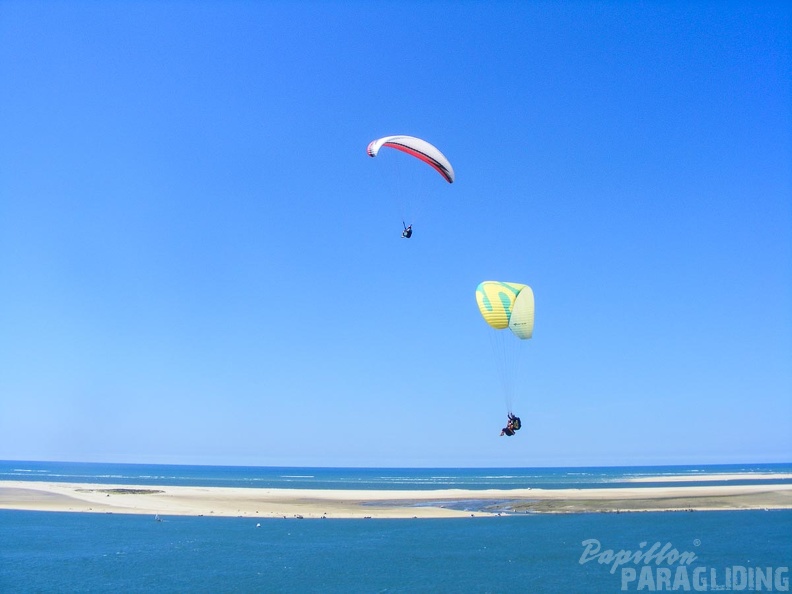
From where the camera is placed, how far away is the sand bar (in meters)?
40.5

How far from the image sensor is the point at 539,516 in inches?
1503

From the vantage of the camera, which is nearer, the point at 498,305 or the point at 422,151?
the point at 498,305

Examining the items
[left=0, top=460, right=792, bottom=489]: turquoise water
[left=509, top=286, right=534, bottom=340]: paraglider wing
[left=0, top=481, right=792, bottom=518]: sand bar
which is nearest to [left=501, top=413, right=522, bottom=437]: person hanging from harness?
[left=509, top=286, right=534, bottom=340]: paraglider wing

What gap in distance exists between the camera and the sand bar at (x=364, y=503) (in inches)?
1596

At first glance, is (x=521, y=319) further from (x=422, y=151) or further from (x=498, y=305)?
(x=422, y=151)

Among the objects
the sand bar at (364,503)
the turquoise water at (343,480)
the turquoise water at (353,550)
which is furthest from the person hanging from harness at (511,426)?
the turquoise water at (343,480)

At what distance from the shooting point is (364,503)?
47906 millimetres

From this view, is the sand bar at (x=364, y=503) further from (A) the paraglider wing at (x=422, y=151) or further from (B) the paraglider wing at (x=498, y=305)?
(A) the paraglider wing at (x=422, y=151)

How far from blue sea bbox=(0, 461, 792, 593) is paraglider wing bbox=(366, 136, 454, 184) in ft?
48.2

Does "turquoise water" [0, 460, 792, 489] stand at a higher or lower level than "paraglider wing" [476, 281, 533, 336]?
lower

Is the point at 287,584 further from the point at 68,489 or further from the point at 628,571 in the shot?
the point at 68,489

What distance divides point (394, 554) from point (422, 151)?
17.5 metres

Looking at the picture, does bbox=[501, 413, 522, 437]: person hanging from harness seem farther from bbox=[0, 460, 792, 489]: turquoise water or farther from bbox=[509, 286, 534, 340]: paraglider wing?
bbox=[0, 460, 792, 489]: turquoise water

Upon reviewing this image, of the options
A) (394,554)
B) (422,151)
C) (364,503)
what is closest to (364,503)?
(364,503)
